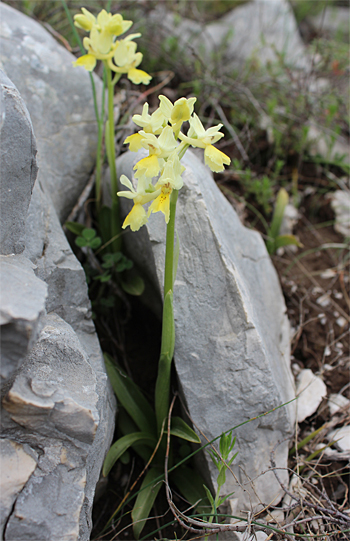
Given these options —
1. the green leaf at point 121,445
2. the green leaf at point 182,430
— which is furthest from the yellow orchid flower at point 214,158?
the green leaf at point 121,445

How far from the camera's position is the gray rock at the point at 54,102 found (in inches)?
69.6

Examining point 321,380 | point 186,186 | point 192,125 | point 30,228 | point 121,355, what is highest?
point 192,125

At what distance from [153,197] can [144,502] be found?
1.05m

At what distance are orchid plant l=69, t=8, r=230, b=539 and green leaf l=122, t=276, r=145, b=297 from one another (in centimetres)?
24

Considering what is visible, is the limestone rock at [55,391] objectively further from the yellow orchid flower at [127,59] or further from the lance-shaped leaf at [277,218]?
the lance-shaped leaf at [277,218]

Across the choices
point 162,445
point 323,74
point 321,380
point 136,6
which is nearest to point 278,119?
point 323,74

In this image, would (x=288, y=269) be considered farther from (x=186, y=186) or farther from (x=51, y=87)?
(x=51, y=87)

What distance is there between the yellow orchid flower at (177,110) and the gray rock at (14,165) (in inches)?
15.3

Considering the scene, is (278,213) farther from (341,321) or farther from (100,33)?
(100,33)

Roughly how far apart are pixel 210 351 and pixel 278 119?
200cm

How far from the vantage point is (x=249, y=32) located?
376 centimetres

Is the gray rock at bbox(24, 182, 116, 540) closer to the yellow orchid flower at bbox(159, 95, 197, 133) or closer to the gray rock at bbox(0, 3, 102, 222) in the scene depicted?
the gray rock at bbox(0, 3, 102, 222)

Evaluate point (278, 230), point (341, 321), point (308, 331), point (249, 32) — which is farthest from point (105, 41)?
point (249, 32)

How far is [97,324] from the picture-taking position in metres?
1.87
